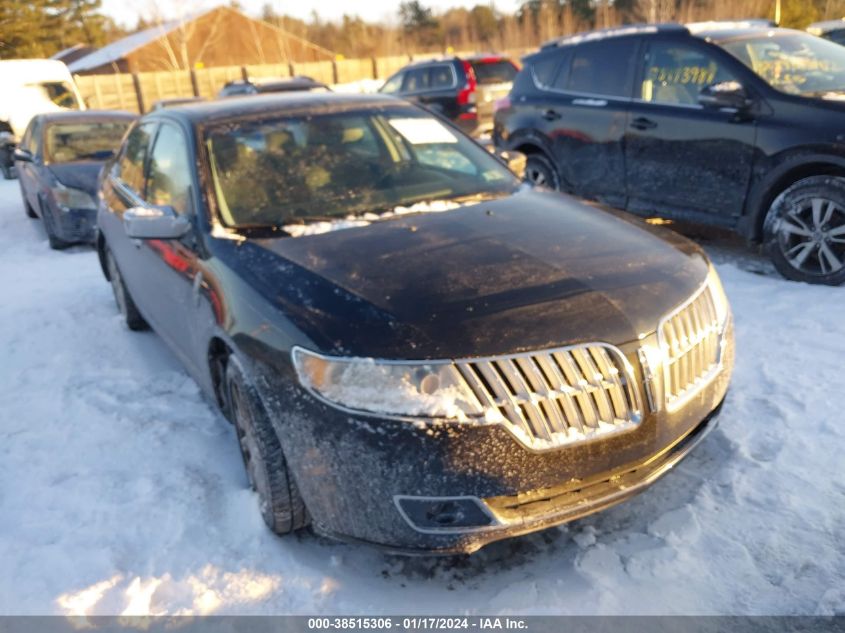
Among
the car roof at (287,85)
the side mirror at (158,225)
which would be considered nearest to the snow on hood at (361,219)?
the side mirror at (158,225)

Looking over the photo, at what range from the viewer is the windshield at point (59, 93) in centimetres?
1622

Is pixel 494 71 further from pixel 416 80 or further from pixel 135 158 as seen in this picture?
pixel 135 158

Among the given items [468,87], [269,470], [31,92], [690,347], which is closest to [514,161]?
[690,347]

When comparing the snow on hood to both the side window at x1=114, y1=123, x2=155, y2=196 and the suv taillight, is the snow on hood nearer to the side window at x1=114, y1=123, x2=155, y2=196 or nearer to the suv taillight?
the side window at x1=114, y1=123, x2=155, y2=196

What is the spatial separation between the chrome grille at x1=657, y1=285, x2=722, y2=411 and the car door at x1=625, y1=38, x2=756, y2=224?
293cm

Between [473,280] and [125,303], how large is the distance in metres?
3.45

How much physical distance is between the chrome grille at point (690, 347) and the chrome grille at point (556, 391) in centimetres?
22

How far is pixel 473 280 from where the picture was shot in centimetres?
252

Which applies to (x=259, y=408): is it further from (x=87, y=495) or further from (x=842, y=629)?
(x=842, y=629)

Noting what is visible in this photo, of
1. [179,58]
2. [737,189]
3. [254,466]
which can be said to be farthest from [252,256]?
[179,58]

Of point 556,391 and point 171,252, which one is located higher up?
point 171,252

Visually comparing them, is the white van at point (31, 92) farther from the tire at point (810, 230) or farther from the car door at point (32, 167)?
the tire at point (810, 230)

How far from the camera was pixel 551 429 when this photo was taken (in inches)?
85.2

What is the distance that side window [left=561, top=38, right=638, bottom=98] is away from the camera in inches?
240
